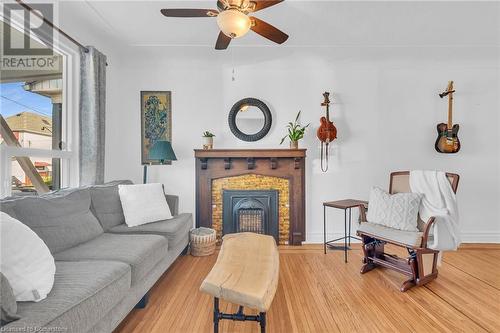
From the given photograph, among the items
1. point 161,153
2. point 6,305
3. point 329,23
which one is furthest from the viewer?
point 161,153

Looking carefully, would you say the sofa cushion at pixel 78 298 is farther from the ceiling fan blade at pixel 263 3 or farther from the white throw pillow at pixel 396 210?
the white throw pillow at pixel 396 210

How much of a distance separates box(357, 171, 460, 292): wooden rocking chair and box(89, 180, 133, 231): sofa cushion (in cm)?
257

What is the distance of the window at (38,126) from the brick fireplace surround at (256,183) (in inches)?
60.7

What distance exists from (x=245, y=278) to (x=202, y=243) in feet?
5.39

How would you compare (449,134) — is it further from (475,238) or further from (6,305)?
(6,305)

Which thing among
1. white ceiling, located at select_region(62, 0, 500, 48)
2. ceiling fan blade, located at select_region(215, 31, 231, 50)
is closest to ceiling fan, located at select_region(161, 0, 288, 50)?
ceiling fan blade, located at select_region(215, 31, 231, 50)

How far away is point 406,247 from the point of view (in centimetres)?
231

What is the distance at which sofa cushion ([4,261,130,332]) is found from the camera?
1066 mm

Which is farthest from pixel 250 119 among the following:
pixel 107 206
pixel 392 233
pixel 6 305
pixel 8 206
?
pixel 6 305

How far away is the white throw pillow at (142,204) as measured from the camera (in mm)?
2518

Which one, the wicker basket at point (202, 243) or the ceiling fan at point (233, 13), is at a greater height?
the ceiling fan at point (233, 13)

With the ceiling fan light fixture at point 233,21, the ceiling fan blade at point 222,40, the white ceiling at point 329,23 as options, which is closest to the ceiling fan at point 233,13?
the ceiling fan light fixture at point 233,21

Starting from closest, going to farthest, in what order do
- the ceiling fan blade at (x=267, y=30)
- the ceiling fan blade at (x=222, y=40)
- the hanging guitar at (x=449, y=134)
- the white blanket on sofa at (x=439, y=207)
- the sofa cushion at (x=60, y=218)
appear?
the sofa cushion at (x=60, y=218) < the ceiling fan blade at (x=267, y=30) < the ceiling fan blade at (x=222, y=40) < the white blanket on sofa at (x=439, y=207) < the hanging guitar at (x=449, y=134)

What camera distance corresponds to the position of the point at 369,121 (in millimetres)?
3609
